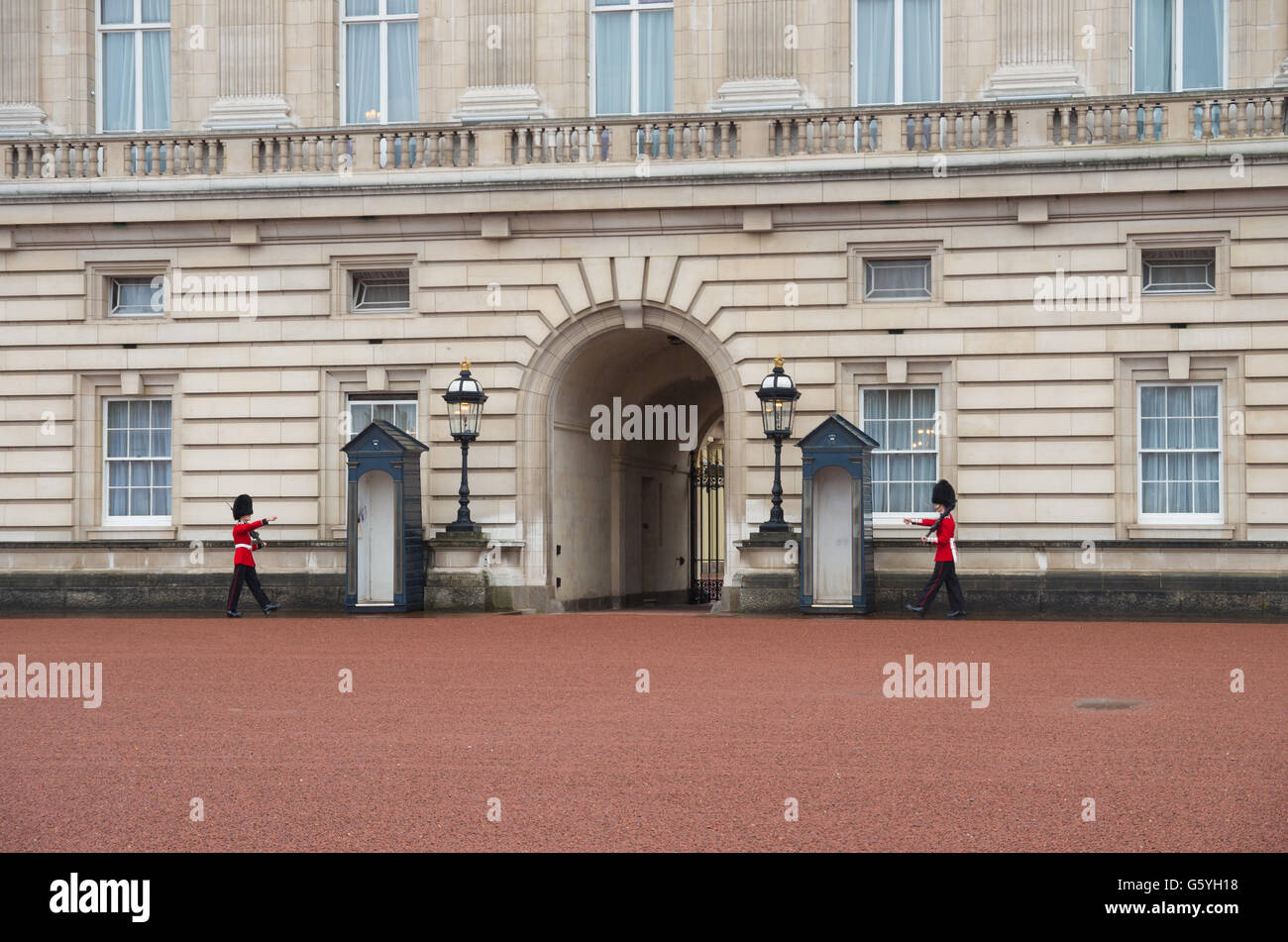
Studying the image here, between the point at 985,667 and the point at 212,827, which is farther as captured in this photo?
the point at 985,667

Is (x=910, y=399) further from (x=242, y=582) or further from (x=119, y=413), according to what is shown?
(x=119, y=413)

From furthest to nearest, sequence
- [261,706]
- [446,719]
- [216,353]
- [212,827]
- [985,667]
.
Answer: [216,353]
[985,667]
[261,706]
[446,719]
[212,827]

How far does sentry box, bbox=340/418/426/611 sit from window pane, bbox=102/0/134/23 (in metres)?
7.35

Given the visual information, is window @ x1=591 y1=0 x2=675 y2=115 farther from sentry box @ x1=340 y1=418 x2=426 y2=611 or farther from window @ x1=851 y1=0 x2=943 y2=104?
sentry box @ x1=340 y1=418 x2=426 y2=611

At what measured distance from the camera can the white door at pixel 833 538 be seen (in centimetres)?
2023

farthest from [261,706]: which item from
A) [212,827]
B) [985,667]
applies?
[985,667]

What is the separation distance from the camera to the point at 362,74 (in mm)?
23234

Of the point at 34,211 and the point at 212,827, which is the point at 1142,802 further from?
the point at 34,211

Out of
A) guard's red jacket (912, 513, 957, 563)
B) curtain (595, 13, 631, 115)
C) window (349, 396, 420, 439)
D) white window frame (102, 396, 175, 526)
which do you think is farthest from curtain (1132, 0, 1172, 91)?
white window frame (102, 396, 175, 526)

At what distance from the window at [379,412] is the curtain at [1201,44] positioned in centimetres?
1061

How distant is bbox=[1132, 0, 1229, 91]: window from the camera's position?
21359 millimetres

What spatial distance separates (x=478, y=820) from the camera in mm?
7309

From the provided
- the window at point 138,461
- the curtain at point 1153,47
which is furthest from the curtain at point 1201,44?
the window at point 138,461

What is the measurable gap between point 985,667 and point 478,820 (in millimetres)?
7105
